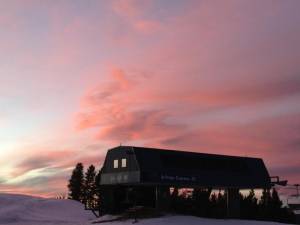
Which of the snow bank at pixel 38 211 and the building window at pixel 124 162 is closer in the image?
the building window at pixel 124 162

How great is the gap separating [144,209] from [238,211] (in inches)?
478

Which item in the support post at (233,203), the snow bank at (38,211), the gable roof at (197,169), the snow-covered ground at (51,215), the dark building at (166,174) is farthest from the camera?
the snow bank at (38,211)

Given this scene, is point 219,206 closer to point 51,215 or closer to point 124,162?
point 124,162

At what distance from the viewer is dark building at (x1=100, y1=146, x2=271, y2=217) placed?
54531 mm

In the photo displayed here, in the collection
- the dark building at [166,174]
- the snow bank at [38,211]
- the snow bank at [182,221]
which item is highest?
the dark building at [166,174]

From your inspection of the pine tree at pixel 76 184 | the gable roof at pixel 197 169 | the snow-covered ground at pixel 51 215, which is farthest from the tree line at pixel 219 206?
the pine tree at pixel 76 184

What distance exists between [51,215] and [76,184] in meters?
49.4

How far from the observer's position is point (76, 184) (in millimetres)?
123375

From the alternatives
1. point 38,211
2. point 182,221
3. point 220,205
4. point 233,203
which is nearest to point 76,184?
point 38,211

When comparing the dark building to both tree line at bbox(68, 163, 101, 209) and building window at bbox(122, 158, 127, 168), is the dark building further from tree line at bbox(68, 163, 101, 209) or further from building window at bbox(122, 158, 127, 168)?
tree line at bbox(68, 163, 101, 209)

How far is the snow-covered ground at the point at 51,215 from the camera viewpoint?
52912 mm

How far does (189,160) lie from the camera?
5806 cm

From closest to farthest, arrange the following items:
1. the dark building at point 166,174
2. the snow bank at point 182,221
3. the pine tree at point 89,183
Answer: the snow bank at point 182,221
the dark building at point 166,174
the pine tree at point 89,183

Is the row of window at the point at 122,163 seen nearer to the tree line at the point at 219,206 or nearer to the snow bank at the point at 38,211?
the tree line at the point at 219,206
